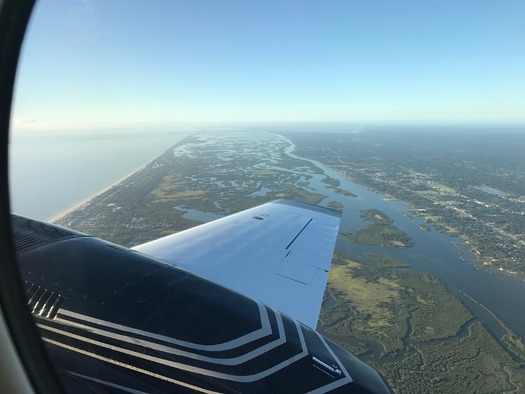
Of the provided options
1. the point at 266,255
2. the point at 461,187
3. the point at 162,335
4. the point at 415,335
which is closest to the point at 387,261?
the point at 415,335

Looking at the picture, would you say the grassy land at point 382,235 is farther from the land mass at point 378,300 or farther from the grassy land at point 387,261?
the grassy land at point 387,261

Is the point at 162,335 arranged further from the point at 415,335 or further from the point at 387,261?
the point at 387,261

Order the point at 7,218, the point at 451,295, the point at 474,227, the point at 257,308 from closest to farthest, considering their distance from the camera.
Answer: the point at 7,218, the point at 257,308, the point at 451,295, the point at 474,227

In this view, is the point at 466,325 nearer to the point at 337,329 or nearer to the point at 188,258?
the point at 337,329

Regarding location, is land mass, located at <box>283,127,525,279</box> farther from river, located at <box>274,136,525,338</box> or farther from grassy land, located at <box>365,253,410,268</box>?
grassy land, located at <box>365,253,410,268</box>

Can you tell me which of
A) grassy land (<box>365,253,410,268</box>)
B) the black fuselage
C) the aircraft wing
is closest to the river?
grassy land (<box>365,253,410,268</box>)

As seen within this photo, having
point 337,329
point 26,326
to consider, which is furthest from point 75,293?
point 337,329
